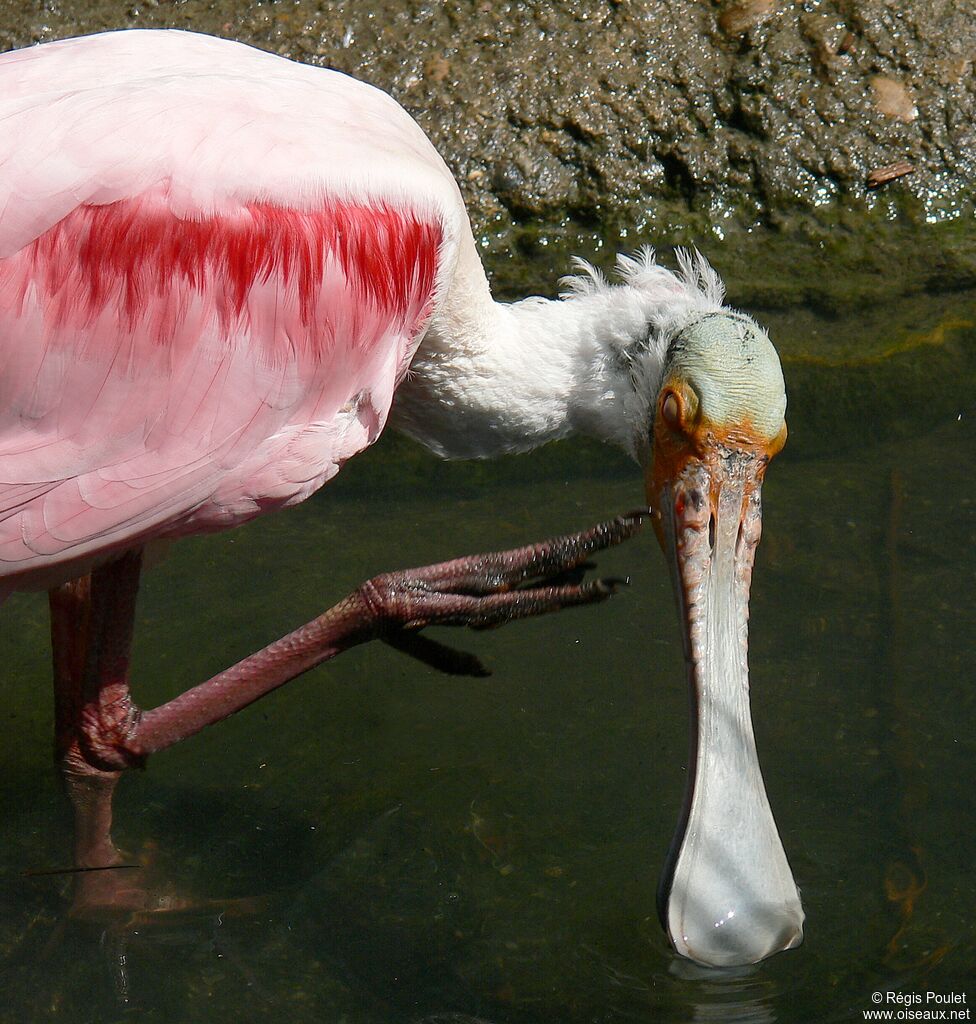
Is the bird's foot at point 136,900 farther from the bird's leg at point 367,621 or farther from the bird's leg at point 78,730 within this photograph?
the bird's leg at point 367,621

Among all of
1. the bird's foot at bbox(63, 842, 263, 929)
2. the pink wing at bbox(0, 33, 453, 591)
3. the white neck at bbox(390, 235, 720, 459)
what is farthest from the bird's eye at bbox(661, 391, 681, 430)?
the bird's foot at bbox(63, 842, 263, 929)

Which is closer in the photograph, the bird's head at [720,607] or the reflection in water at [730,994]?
the reflection in water at [730,994]

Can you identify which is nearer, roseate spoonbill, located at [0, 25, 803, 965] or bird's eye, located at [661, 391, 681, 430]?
roseate spoonbill, located at [0, 25, 803, 965]

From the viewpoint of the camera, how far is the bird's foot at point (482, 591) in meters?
3.67

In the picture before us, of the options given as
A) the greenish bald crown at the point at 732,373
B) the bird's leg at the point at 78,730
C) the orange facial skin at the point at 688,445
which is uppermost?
the greenish bald crown at the point at 732,373

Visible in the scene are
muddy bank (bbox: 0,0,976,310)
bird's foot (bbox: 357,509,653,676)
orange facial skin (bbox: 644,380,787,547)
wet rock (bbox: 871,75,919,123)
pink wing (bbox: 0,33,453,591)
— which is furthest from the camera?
wet rock (bbox: 871,75,919,123)

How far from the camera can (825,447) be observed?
16.1ft

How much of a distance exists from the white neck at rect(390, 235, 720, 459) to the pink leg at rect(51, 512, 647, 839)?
348 millimetres

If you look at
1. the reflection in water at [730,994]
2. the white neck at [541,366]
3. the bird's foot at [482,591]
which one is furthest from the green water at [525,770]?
the white neck at [541,366]

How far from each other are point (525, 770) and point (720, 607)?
0.78m

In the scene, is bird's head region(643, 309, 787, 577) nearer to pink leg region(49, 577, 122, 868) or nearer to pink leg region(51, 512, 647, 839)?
pink leg region(51, 512, 647, 839)

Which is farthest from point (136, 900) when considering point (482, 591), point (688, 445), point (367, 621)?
point (688, 445)

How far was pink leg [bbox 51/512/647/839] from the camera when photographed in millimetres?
3686

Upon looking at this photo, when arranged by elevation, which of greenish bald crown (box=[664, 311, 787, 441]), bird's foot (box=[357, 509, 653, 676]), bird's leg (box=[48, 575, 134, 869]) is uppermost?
greenish bald crown (box=[664, 311, 787, 441])
